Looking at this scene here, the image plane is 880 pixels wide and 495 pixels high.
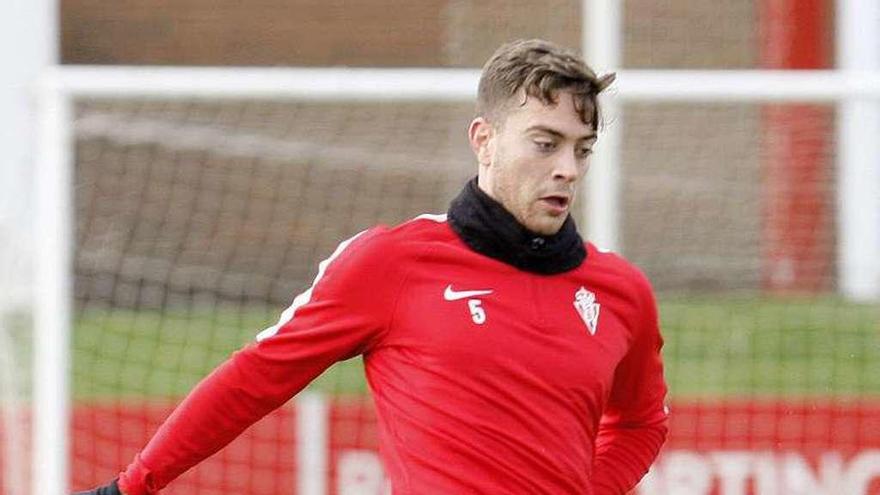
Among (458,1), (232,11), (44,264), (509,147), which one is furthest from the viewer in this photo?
(232,11)

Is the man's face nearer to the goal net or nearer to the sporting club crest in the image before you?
the sporting club crest

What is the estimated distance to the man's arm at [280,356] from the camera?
3.75 meters

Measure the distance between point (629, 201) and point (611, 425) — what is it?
3.04 metres

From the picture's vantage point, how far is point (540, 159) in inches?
147

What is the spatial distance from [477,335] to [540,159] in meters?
0.34

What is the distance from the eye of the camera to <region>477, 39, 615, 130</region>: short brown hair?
3725mm

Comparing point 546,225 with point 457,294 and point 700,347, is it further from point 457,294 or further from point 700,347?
point 700,347

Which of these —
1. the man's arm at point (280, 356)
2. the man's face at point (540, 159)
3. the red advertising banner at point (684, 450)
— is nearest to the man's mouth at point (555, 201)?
the man's face at point (540, 159)

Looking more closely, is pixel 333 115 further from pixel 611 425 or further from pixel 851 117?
pixel 611 425

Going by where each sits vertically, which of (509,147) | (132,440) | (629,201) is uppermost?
(509,147)

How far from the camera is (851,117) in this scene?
6.50m

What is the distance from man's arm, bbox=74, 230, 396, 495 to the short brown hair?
0.36 m

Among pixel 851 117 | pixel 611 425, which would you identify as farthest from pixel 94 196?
pixel 611 425

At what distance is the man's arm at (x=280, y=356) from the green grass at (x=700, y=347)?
3.05m
